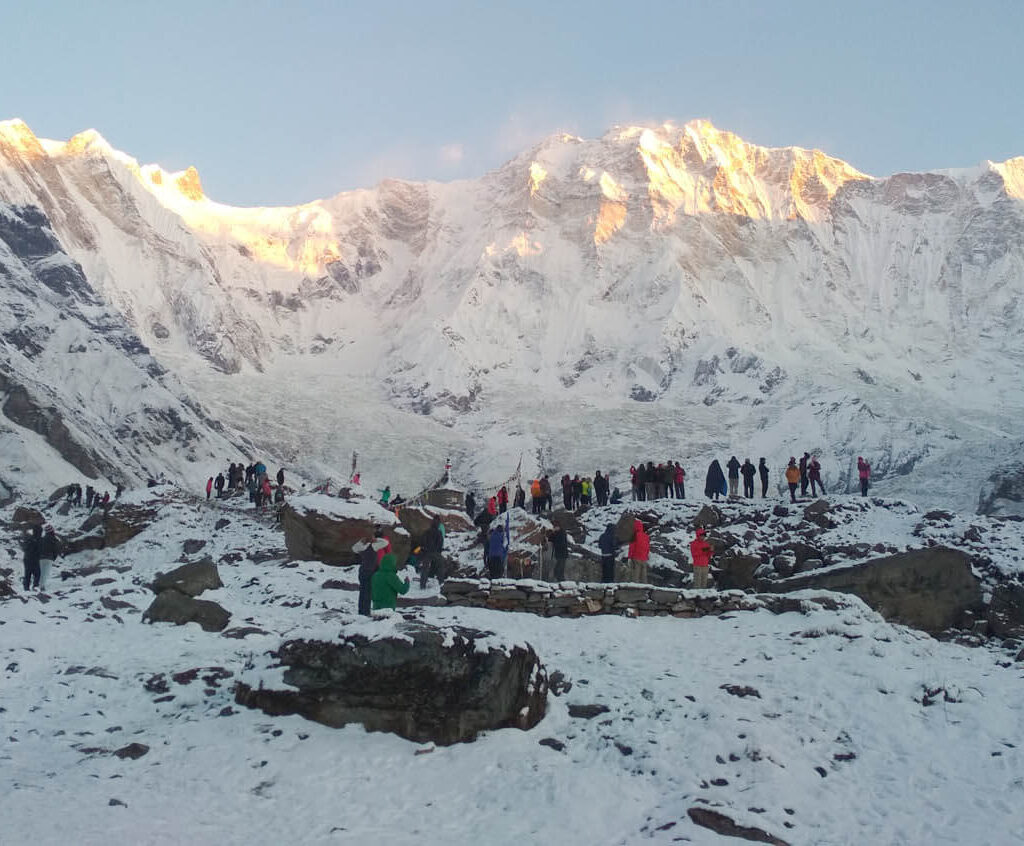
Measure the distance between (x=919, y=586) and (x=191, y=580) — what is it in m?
14.3

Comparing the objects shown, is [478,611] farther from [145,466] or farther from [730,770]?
[145,466]

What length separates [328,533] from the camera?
81.9 ft

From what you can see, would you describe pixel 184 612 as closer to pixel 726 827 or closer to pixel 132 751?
pixel 132 751

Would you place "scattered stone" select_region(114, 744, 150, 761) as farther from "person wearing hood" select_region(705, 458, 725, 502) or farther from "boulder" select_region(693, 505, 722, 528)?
"person wearing hood" select_region(705, 458, 725, 502)

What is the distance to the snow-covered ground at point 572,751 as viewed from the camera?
925 centimetres

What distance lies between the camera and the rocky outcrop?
2483 cm

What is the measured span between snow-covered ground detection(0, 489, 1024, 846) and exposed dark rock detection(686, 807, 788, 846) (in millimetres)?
83

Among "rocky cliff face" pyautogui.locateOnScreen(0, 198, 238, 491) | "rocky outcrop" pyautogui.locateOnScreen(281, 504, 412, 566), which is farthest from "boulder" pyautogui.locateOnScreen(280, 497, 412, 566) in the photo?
"rocky cliff face" pyautogui.locateOnScreen(0, 198, 238, 491)

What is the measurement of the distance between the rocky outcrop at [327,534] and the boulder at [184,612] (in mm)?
8047

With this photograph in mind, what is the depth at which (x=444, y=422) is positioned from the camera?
110 meters

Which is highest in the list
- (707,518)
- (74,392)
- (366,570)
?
(74,392)

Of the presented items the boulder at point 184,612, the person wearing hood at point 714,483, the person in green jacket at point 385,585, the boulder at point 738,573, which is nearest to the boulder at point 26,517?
the boulder at point 184,612

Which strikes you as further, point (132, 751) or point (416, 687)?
point (416, 687)

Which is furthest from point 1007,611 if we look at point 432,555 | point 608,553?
point 432,555
